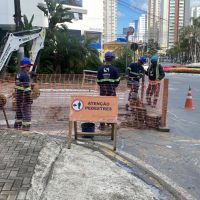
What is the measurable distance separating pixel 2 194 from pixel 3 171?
820 mm

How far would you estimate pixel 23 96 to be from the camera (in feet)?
28.0

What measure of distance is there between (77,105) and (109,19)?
6744cm

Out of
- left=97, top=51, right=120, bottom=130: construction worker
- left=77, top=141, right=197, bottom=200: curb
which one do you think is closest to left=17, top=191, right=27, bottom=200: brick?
left=77, top=141, right=197, bottom=200: curb

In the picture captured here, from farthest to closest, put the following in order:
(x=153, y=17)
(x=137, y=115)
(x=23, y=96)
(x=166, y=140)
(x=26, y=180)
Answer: (x=153, y=17)
(x=137, y=115)
(x=23, y=96)
(x=166, y=140)
(x=26, y=180)

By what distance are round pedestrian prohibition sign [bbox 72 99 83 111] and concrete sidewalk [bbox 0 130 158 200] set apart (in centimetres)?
70

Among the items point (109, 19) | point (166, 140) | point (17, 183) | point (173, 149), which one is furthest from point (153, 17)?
point (17, 183)

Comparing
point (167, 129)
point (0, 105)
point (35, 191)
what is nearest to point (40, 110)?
point (0, 105)

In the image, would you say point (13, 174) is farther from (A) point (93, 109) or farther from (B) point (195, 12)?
(B) point (195, 12)

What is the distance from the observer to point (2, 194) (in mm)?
4562

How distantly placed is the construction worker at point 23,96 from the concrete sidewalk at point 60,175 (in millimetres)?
1477

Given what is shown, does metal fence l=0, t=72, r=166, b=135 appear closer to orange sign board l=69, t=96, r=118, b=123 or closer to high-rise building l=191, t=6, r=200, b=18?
orange sign board l=69, t=96, r=118, b=123

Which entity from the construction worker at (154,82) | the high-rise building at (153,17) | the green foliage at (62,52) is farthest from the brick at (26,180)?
the high-rise building at (153,17)

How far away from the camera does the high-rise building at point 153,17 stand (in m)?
53.6

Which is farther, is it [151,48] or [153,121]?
[151,48]
